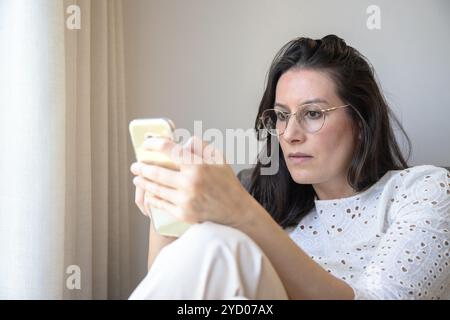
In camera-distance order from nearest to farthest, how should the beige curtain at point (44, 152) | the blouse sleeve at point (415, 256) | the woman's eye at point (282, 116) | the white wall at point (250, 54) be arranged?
the blouse sleeve at point (415, 256) → the beige curtain at point (44, 152) → the woman's eye at point (282, 116) → the white wall at point (250, 54)

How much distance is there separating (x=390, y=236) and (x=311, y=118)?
1.25ft

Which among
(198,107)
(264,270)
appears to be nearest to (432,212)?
(264,270)

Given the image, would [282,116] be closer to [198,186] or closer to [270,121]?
[270,121]

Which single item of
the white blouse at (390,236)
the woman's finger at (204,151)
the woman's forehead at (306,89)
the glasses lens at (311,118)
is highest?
the woman's forehead at (306,89)

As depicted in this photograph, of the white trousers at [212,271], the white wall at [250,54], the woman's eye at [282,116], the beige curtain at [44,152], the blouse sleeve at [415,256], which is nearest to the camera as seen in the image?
the white trousers at [212,271]

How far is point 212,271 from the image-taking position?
68 cm

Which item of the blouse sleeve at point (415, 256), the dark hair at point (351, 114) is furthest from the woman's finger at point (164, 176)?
the dark hair at point (351, 114)

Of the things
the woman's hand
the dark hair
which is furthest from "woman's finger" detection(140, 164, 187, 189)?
the dark hair

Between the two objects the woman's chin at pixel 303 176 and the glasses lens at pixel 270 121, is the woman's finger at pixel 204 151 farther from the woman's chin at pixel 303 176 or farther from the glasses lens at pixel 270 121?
the glasses lens at pixel 270 121

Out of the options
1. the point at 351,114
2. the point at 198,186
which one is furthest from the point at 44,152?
the point at 351,114

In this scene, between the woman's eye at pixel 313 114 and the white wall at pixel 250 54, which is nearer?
the woman's eye at pixel 313 114

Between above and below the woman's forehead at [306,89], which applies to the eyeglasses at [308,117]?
below

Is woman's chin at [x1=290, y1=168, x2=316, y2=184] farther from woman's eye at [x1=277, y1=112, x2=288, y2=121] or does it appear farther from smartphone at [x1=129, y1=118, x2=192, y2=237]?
smartphone at [x1=129, y1=118, x2=192, y2=237]

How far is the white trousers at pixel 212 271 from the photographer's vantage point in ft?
2.22
